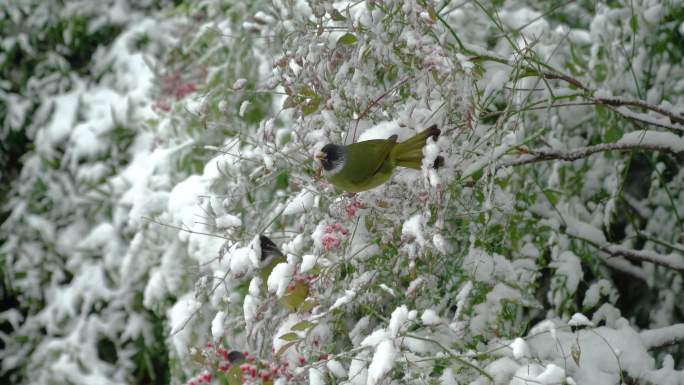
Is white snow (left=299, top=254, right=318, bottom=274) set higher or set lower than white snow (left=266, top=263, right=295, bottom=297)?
higher

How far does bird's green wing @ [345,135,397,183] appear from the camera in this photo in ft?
4.67

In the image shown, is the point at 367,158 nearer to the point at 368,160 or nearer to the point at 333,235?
the point at 368,160

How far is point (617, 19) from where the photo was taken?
251 centimetres

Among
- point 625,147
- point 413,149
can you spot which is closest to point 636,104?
point 625,147

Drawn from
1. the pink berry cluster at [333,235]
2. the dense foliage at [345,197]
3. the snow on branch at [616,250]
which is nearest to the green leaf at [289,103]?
the dense foliage at [345,197]

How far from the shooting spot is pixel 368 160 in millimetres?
1439

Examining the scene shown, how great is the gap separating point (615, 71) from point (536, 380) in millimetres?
1530

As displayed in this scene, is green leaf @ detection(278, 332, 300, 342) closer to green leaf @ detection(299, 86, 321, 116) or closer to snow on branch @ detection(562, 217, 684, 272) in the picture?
green leaf @ detection(299, 86, 321, 116)

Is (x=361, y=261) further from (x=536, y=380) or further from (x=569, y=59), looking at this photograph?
(x=569, y=59)

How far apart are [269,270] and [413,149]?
53 cm

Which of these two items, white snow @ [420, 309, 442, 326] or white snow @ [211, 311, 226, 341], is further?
white snow @ [211, 311, 226, 341]

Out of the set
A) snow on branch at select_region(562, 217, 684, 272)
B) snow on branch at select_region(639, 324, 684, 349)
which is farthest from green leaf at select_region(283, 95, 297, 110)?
snow on branch at select_region(639, 324, 684, 349)

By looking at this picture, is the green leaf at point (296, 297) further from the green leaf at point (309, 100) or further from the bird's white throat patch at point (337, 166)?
the green leaf at point (309, 100)

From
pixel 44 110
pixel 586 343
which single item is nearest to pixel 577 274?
pixel 586 343
